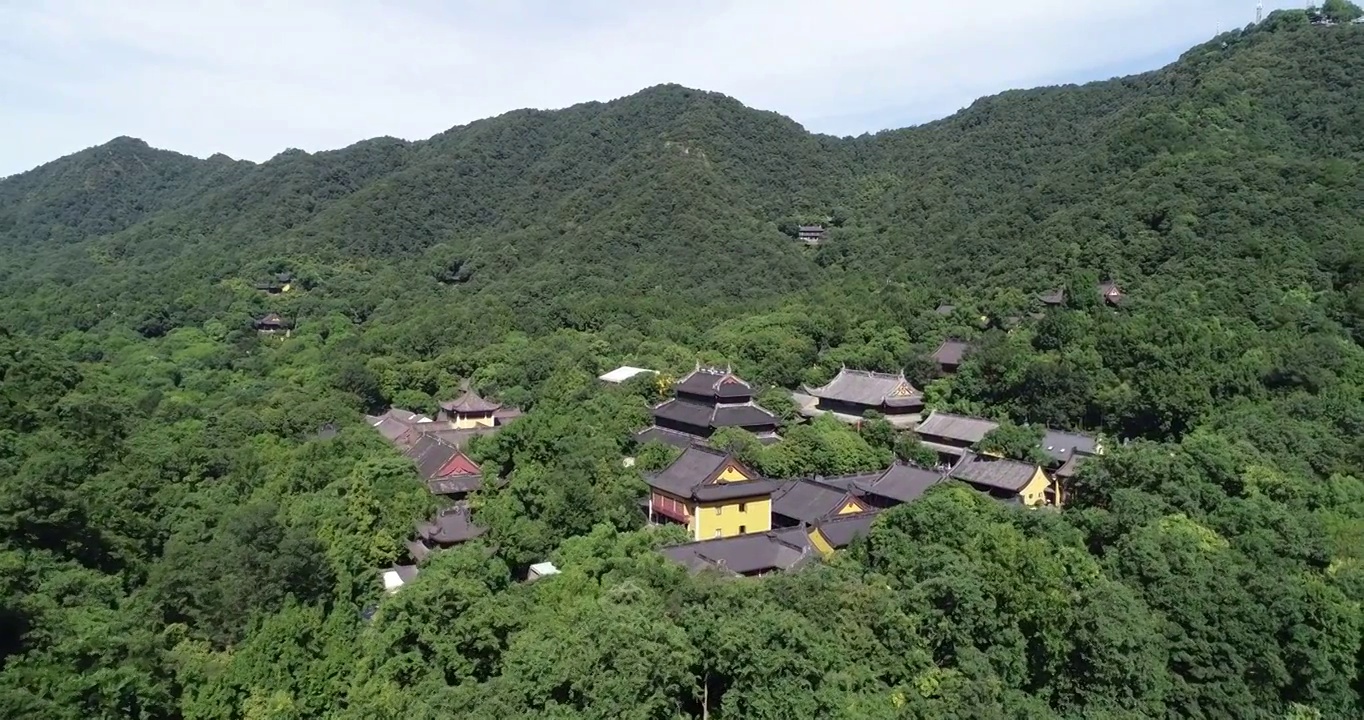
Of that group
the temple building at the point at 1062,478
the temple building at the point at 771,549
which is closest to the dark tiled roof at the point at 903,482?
the temple building at the point at 771,549

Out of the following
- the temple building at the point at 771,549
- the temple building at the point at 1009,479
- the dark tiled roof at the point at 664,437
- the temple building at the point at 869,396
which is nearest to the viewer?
the temple building at the point at 771,549

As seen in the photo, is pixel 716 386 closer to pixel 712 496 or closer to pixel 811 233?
pixel 712 496

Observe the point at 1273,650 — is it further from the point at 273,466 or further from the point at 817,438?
the point at 273,466

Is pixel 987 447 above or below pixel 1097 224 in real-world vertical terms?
below

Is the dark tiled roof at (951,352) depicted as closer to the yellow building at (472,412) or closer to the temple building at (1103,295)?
the temple building at (1103,295)

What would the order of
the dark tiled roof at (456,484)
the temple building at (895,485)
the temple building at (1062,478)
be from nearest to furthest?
the temple building at (895,485) < the temple building at (1062,478) < the dark tiled roof at (456,484)

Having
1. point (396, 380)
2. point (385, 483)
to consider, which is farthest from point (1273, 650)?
point (396, 380)
